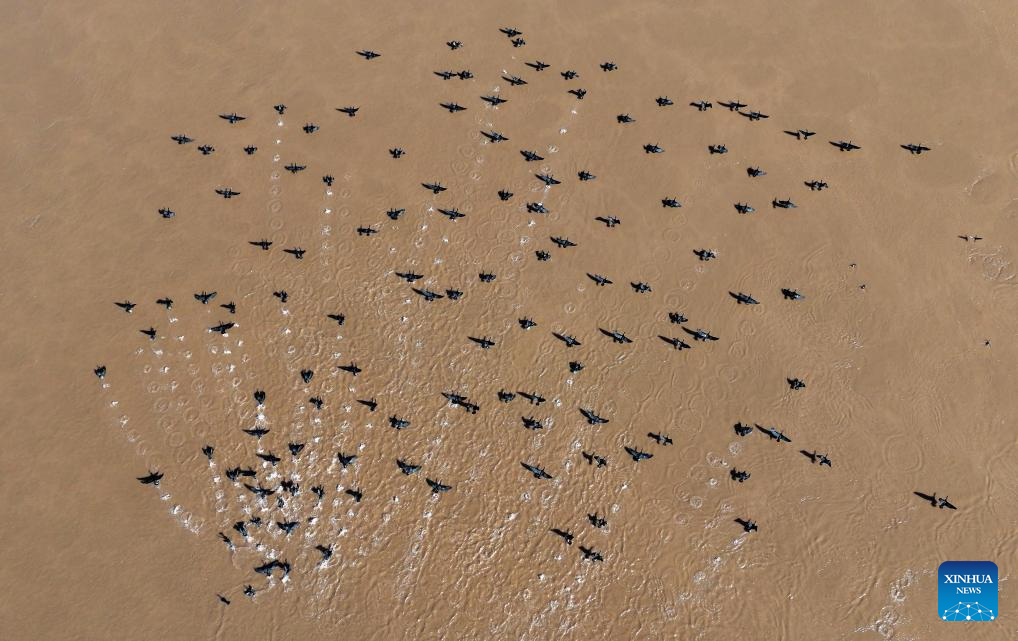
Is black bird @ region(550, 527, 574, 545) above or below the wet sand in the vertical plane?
below

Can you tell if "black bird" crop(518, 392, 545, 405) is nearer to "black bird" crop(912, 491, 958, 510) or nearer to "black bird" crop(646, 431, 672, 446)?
"black bird" crop(646, 431, 672, 446)

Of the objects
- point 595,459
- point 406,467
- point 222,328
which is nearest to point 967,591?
point 595,459

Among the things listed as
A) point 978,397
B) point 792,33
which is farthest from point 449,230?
point 978,397

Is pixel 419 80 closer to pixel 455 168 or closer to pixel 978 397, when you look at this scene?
pixel 455 168

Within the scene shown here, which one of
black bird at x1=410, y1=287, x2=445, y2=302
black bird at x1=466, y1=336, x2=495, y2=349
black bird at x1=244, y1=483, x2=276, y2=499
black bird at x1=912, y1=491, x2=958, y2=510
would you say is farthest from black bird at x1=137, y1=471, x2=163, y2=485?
black bird at x1=912, y1=491, x2=958, y2=510

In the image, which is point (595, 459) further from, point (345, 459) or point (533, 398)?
point (345, 459)
